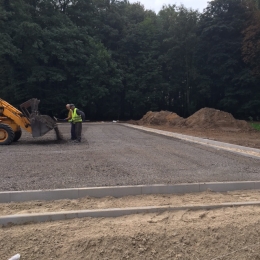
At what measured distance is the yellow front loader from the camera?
14195 millimetres

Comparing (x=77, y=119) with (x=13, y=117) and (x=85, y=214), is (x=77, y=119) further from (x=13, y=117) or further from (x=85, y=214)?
(x=85, y=214)

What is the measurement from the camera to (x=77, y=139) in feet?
50.0

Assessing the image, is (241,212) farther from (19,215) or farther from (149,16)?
(149,16)

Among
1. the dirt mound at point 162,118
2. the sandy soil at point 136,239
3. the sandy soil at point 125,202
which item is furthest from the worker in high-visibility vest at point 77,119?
the dirt mound at point 162,118

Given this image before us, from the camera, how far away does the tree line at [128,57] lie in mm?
35031

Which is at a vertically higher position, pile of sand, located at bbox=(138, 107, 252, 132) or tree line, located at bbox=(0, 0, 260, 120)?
tree line, located at bbox=(0, 0, 260, 120)

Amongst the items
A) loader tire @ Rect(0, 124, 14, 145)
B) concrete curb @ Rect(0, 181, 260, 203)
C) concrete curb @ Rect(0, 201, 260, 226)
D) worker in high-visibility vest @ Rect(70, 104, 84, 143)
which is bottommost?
concrete curb @ Rect(0, 201, 260, 226)

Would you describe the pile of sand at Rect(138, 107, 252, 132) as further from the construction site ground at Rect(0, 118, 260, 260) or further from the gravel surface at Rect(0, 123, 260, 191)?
the construction site ground at Rect(0, 118, 260, 260)

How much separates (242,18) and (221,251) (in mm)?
38513

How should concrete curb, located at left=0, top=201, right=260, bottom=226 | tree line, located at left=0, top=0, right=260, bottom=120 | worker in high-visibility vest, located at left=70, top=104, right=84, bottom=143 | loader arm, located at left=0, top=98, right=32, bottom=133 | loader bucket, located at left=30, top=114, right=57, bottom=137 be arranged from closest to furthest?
concrete curb, located at left=0, top=201, right=260, bottom=226 → loader bucket, located at left=30, top=114, right=57, bottom=137 → loader arm, located at left=0, top=98, right=32, bottom=133 → worker in high-visibility vest, located at left=70, top=104, right=84, bottom=143 → tree line, located at left=0, top=0, right=260, bottom=120

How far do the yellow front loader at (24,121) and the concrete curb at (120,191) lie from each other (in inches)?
317

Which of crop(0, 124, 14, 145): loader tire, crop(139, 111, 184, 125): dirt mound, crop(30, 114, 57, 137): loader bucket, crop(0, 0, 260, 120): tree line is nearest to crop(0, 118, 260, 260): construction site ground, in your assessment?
crop(30, 114, 57, 137): loader bucket

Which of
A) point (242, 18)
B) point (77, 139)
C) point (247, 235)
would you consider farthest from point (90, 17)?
point (247, 235)

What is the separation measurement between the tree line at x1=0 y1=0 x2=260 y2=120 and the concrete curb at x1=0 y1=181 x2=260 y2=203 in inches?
1079
